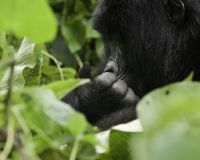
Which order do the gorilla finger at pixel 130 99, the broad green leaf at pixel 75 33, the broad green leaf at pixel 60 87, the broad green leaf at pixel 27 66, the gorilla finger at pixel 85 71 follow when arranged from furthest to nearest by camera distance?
1. the broad green leaf at pixel 75 33
2. the gorilla finger at pixel 85 71
3. the gorilla finger at pixel 130 99
4. the broad green leaf at pixel 27 66
5. the broad green leaf at pixel 60 87

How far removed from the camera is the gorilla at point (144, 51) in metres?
1.16

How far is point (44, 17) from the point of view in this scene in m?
0.56

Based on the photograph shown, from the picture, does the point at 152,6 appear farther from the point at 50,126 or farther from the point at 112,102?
the point at 50,126

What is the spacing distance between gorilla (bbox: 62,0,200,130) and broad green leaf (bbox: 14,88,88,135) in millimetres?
494

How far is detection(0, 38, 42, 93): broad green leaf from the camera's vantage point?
0.90m

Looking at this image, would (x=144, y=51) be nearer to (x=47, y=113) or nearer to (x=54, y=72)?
(x=54, y=72)

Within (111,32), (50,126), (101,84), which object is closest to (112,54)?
(111,32)

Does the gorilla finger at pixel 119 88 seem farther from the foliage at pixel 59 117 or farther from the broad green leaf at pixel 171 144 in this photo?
the broad green leaf at pixel 171 144

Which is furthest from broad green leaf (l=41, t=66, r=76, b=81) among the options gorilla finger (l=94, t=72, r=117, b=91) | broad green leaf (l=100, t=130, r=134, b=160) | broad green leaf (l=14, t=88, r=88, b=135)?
broad green leaf (l=14, t=88, r=88, b=135)

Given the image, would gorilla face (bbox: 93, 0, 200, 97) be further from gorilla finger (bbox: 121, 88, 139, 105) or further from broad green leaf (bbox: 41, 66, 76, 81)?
broad green leaf (bbox: 41, 66, 76, 81)

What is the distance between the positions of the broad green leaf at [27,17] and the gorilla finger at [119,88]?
601mm

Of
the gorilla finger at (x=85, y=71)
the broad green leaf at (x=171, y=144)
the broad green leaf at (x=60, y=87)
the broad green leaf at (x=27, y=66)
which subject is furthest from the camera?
the gorilla finger at (x=85, y=71)

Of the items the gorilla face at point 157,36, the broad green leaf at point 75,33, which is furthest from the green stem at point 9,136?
the broad green leaf at point 75,33

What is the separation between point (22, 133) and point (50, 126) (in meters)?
0.04
